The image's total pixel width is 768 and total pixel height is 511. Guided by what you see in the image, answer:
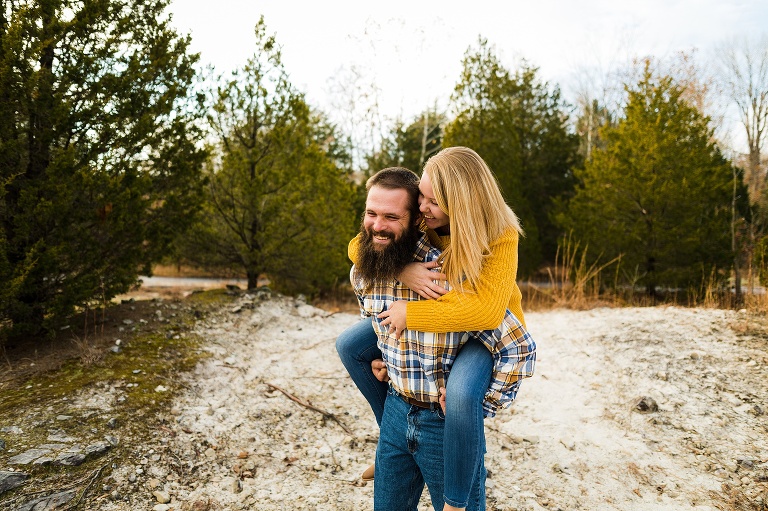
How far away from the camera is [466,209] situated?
173 cm

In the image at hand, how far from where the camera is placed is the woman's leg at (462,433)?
63.1 inches

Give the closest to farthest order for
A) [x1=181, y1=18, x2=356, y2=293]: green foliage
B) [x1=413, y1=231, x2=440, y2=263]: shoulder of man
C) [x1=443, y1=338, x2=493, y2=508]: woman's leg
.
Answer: [x1=443, y1=338, x2=493, y2=508]: woman's leg
[x1=413, y1=231, x2=440, y2=263]: shoulder of man
[x1=181, y1=18, x2=356, y2=293]: green foliage

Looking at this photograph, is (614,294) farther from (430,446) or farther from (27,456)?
(27,456)

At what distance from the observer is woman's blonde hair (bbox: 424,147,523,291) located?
1730 mm

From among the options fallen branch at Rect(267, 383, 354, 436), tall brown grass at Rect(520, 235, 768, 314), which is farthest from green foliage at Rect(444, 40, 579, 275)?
fallen branch at Rect(267, 383, 354, 436)

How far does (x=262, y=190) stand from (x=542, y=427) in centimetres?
532

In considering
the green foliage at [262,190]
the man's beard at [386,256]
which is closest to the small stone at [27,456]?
the man's beard at [386,256]

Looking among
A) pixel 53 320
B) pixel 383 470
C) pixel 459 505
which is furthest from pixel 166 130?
pixel 459 505

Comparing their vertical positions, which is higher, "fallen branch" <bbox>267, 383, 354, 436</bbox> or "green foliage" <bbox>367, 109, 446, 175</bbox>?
"green foliage" <bbox>367, 109, 446, 175</bbox>

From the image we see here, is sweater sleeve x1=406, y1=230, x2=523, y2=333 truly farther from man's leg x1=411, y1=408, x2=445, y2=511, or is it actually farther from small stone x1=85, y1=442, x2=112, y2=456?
small stone x1=85, y1=442, x2=112, y2=456

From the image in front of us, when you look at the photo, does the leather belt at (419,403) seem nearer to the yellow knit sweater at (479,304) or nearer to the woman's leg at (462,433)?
the woman's leg at (462,433)

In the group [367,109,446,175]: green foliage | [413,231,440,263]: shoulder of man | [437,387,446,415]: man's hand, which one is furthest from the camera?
[367,109,446,175]: green foliage

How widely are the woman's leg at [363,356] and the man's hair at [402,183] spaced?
1.88ft

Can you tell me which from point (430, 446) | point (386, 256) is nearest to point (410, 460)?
point (430, 446)
